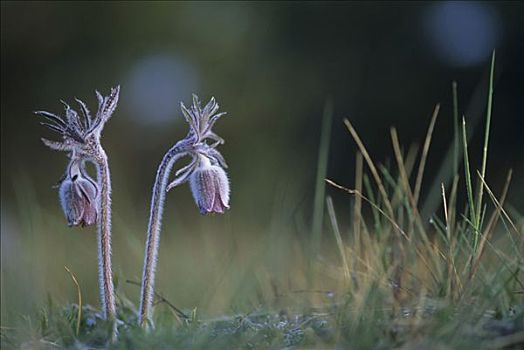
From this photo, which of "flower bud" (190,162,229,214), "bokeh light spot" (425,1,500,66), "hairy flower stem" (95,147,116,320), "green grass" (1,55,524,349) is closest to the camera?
"green grass" (1,55,524,349)

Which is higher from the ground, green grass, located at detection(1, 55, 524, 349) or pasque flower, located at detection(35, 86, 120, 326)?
pasque flower, located at detection(35, 86, 120, 326)

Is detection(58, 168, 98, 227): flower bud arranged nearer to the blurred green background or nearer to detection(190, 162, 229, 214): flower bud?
detection(190, 162, 229, 214): flower bud

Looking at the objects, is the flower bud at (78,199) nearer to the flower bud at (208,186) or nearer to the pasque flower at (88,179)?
the pasque flower at (88,179)

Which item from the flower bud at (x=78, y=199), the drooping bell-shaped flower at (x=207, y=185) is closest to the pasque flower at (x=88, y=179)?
the flower bud at (x=78, y=199)

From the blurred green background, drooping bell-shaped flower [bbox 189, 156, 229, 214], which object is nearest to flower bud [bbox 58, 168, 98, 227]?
drooping bell-shaped flower [bbox 189, 156, 229, 214]

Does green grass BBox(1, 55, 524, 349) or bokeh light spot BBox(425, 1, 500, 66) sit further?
bokeh light spot BBox(425, 1, 500, 66)

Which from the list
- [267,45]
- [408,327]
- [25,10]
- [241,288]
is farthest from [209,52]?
[408,327]

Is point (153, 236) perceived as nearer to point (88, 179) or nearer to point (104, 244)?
point (104, 244)
